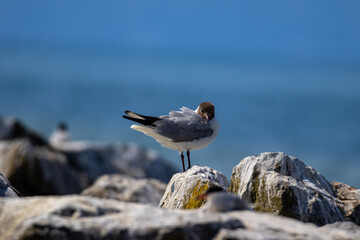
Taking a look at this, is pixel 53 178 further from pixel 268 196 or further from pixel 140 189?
pixel 268 196

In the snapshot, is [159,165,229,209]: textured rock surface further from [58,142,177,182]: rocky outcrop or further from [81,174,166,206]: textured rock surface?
[58,142,177,182]: rocky outcrop

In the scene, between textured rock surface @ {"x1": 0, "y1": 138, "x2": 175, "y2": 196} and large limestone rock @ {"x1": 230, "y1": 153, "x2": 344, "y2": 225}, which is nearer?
large limestone rock @ {"x1": 230, "y1": 153, "x2": 344, "y2": 225}

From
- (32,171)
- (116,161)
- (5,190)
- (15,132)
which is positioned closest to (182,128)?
(5,190)

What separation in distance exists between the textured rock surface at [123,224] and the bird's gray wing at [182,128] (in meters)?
3.71

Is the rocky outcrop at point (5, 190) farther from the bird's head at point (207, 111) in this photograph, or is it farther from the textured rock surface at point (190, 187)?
the bird's head at point (207, 111)

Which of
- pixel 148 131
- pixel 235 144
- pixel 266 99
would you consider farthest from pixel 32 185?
pixel 266 99

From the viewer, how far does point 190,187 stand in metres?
6.81

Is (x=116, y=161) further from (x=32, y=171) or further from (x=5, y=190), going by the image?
(x=5, y=190)

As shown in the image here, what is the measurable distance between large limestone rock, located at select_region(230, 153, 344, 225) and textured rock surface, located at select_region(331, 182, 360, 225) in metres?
0.09

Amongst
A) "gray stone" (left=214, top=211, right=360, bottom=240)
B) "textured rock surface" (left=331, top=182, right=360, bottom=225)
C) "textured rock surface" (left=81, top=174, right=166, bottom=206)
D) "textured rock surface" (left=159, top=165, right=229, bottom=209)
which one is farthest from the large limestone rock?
"textured rock surface" (left=81, top=174, right=166, bottom=206)

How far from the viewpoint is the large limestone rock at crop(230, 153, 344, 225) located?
6.29 m

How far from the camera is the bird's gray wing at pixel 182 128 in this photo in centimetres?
849

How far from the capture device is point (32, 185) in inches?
444

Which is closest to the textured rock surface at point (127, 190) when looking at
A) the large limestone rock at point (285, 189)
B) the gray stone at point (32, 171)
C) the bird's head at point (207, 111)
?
the gray stone at point (32, 171)
